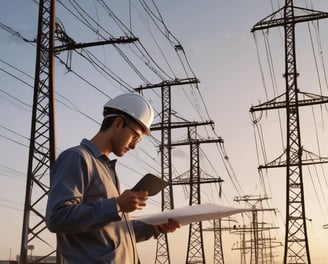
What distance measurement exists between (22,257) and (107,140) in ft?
36.8

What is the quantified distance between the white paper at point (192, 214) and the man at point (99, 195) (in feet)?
0.73

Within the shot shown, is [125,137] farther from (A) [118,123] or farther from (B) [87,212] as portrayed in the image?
(B) [87,212]

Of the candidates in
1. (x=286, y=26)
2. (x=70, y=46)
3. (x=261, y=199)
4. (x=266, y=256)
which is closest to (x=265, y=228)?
(x=261, y=199)

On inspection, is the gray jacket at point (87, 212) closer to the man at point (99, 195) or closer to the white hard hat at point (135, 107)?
the man at point (99, 195)

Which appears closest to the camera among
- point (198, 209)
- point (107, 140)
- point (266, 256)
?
point (107, 140)

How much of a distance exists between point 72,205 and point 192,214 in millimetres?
762

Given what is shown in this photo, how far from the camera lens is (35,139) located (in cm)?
1371

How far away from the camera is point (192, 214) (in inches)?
108

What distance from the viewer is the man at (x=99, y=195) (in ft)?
7.21

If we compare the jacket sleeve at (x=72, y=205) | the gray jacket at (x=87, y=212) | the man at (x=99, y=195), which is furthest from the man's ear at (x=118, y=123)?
the jacket sleeve at (x=72, y=205)

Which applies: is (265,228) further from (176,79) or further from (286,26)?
(286,26)

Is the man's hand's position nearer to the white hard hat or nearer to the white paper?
the white hard hat

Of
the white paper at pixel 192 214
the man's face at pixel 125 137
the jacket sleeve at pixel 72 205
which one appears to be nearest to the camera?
the jacket sleeve at pixel 72 205

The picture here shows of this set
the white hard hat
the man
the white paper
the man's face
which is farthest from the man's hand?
the white paper
